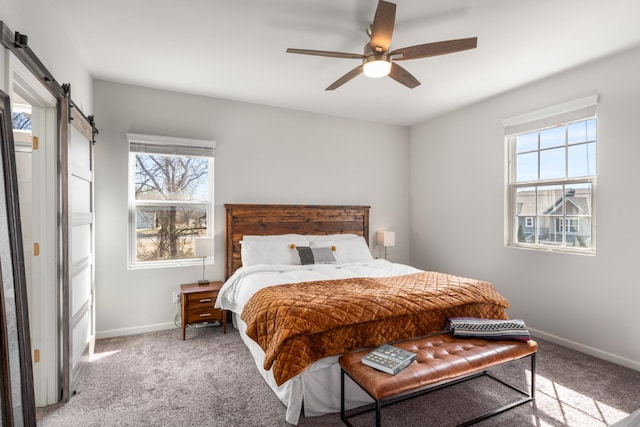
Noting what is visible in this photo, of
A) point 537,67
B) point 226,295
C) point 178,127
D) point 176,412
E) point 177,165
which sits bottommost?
point 176,412

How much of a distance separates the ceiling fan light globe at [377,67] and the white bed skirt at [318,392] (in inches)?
79.5

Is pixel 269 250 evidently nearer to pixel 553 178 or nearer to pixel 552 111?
pixel 553 178

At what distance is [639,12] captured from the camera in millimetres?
2268

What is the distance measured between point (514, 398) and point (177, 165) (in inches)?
151

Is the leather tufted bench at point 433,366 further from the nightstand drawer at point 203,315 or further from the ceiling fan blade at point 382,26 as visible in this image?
the ceiling fan blade at point 382,26

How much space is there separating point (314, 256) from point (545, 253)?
2431mm

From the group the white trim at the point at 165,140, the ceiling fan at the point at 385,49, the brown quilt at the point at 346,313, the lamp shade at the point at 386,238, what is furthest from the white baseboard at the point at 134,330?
the ceiling fan at the point at 385,49

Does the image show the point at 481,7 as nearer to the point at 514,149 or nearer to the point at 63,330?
the point at 514,149

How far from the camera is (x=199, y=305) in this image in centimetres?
345

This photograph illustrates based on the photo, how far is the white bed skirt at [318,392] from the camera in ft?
6.72

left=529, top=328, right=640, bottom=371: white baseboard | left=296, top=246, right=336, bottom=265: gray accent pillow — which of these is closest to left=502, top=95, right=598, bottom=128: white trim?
left=529, top=328, right=640, bottom=371: white baseboard

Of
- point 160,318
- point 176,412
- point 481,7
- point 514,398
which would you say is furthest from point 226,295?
point 481,7

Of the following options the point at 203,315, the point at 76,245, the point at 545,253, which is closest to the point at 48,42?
the point at 76,245

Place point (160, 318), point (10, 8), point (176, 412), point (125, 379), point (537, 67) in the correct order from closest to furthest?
1. point (10, 8)
2. point (176, 412)
3. point (125, 379)
4. point (537, 67)
5. point (160, 318)
